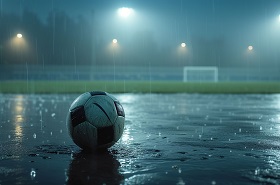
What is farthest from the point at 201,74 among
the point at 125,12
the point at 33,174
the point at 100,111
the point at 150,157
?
the point at 33,174

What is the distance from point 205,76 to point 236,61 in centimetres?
1432

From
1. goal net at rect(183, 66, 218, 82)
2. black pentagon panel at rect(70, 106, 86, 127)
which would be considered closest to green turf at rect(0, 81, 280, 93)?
goal net at rect(183, 66, 218, 82)

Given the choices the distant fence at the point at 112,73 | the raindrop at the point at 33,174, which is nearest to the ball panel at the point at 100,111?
the raindrop at the point at 33,174

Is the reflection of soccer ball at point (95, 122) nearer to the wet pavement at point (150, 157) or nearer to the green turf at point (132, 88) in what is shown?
the wet pavement at point (150, 157)

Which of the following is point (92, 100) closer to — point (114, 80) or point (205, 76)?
point (114, 80)

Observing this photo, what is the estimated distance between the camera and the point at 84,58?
70.3 meters

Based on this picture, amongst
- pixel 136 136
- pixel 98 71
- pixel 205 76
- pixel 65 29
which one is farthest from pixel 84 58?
pixel 136 136

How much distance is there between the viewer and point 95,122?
616 cm

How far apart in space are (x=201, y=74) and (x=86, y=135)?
5688cm

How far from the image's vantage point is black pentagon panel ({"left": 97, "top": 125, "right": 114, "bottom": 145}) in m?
6.20

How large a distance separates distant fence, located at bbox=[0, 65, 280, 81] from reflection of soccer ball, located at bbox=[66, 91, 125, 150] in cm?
4334

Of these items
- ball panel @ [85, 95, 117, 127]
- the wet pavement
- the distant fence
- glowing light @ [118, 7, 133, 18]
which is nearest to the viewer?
the wet pavement

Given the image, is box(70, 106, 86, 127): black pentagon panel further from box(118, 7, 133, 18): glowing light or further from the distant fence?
the distant fence

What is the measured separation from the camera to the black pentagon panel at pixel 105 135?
6199mm
